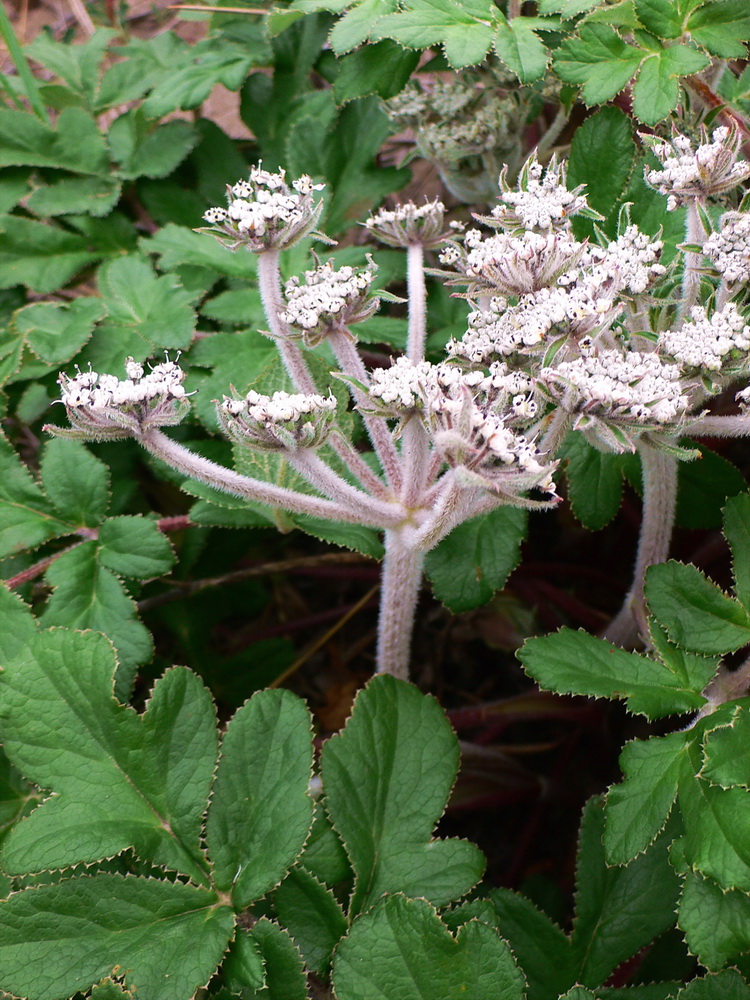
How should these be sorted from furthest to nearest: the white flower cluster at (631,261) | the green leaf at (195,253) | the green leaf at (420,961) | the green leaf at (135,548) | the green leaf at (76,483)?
the green leaf at (195,253), the green leaf at (76,483), the green leaf at (135,548), the white flower cluster at (631,261), the green leaf at (420,961)

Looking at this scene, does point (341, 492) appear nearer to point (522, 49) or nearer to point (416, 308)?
point (416, 308)

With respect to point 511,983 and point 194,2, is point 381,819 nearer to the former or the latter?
point 511,983

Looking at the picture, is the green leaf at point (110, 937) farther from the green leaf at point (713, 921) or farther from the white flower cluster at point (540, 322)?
the white flower cluster at point (540, 322)

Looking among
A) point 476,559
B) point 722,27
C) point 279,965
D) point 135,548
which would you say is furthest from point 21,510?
point 722,27

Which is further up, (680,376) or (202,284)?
(680,376)

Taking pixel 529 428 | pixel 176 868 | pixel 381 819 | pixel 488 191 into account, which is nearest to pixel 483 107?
pixel 488 191

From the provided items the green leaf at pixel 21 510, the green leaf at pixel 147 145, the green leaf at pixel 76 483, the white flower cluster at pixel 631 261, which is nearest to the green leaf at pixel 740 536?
the white flower cluster at pixel 631 261
